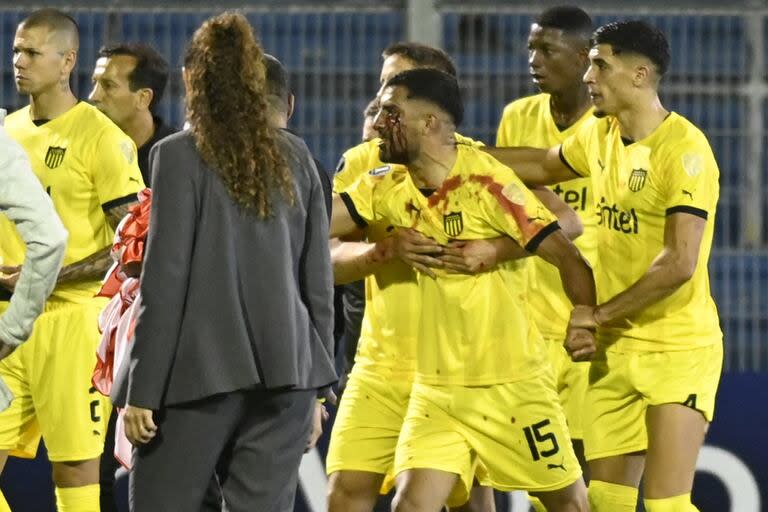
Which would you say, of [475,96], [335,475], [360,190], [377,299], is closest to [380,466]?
[335,475]

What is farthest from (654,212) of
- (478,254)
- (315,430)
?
(315,430)

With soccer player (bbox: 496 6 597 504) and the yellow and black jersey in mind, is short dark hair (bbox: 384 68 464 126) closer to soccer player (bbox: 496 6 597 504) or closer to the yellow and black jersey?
the yellow and black jersey

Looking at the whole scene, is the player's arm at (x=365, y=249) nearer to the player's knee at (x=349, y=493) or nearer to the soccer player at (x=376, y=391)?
the soccer player at (x=376, y=391)

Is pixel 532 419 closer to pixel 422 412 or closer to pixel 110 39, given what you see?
pixel 422 412

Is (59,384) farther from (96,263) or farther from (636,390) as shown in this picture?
(636,390)

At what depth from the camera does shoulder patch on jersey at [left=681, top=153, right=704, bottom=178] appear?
5547 mm

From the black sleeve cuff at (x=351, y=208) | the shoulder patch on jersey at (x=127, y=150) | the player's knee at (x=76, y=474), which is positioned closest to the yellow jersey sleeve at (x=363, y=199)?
the black sleeve cuff at (x=351, y=208)

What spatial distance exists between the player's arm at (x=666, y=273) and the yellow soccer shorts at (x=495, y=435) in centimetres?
34

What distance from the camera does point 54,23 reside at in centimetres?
645

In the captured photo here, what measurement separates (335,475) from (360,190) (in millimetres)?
962

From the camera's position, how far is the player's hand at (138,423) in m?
4.23

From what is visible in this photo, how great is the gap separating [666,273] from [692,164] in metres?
0.37

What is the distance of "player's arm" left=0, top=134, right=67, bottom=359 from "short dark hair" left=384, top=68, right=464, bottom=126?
1.58 meters

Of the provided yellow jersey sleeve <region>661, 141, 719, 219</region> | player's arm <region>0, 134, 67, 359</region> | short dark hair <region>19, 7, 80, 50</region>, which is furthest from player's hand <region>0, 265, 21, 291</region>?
yellow jersey sleeve <region>661, 141, 719, 219</region>
